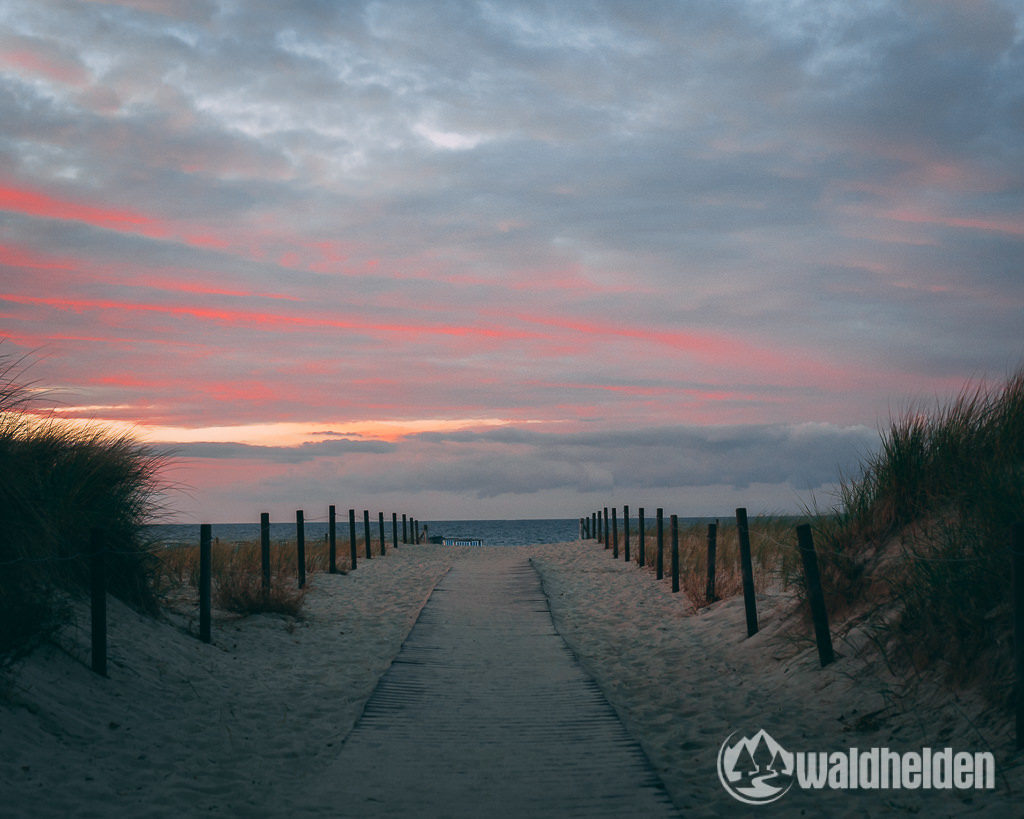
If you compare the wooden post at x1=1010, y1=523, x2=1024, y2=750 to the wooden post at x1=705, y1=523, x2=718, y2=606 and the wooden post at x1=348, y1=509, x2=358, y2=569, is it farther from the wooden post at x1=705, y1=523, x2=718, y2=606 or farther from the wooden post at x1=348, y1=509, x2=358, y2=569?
the wooden post at x1=348, y1=509, x2=358, y2=569

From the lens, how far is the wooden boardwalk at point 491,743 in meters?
5.08

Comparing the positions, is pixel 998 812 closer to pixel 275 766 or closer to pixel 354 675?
pixel 275 766

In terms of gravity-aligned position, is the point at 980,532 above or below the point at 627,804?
above

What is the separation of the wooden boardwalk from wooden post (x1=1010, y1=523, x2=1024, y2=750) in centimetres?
243

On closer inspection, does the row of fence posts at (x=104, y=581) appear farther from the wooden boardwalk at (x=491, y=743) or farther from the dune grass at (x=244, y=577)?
the wooden boardwalk at (x=491, y=743)

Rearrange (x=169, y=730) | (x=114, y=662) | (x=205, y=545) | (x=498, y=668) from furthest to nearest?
(x=205, y=545)
(x=498, y=668)
(x=114, y=662)
(x=169, y=730)

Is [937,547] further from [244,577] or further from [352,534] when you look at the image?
[352,534]

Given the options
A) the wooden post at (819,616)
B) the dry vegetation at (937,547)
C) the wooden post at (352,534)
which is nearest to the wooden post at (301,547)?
the wooden post at (352,534)

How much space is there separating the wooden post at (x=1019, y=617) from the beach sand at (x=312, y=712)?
24 centimetres

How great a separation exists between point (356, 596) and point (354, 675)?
6.71 metres

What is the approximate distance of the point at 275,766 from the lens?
6074 millimetres

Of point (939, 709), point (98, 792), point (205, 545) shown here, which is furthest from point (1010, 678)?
point (205, 545)

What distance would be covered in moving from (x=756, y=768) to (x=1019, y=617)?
2160 millimetres

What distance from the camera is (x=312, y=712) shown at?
24.9 feet
